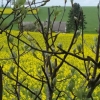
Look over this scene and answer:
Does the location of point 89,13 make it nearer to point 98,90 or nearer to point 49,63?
point 98,90

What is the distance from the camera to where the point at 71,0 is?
114cm

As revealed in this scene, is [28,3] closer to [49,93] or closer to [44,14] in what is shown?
[49,93]

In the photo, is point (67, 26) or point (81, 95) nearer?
point (81, 95)

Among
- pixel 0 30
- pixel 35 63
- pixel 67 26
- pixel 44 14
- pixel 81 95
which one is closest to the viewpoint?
pixel 81 95

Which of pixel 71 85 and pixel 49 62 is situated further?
pixel 49 62

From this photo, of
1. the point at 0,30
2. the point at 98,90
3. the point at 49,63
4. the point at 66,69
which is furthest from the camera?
the point at 66,69

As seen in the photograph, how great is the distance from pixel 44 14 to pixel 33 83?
3633 cm

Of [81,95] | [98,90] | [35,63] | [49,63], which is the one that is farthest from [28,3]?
[35,63]

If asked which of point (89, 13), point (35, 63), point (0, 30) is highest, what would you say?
point (0, 30)

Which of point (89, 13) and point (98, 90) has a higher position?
point (98, 90)

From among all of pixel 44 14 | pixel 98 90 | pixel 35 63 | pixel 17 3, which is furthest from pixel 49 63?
pixel 44 14

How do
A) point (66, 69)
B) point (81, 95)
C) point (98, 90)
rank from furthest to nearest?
1. point (66, 69)
2. point (98, 90)
3. point (81, 95)

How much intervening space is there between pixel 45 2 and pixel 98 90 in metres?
6.77

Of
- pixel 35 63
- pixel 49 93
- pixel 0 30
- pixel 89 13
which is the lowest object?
pixel 89 13
